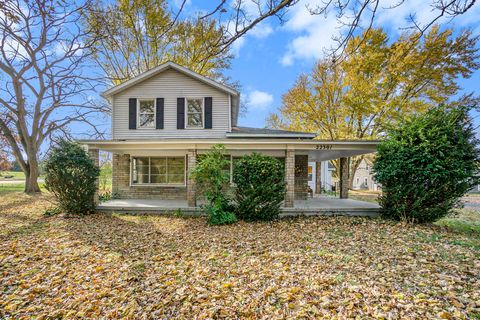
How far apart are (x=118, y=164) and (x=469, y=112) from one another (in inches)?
541

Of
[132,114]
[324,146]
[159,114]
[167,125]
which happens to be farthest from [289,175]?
[132,114]

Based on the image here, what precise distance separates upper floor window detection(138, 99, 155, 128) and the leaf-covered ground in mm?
5788

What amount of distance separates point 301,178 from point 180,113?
6631 millimetres

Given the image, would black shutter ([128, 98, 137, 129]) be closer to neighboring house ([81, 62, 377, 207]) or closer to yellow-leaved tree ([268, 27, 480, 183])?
neighboring house ([81, 62, 377, 207])

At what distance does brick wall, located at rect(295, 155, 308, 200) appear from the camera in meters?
11.3

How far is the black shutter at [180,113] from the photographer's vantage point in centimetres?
1109

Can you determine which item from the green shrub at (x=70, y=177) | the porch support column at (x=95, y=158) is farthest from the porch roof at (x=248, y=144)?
the green shrub at (x=70, y=177)

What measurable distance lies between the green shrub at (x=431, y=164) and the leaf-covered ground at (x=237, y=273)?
2.69 ft

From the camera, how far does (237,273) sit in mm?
3975

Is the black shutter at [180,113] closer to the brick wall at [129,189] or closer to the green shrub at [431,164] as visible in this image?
the brick wall at [129,189]

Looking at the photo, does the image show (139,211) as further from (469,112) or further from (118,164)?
(469,112)

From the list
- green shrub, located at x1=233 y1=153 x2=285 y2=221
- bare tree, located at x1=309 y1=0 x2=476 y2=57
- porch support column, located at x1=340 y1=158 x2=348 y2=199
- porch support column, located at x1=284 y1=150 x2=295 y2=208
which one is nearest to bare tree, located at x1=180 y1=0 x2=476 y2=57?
bare tree, located at x1=309 y1=0 x2=476 y2=57

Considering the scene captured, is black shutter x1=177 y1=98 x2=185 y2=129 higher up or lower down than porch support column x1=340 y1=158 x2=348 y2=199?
higher up

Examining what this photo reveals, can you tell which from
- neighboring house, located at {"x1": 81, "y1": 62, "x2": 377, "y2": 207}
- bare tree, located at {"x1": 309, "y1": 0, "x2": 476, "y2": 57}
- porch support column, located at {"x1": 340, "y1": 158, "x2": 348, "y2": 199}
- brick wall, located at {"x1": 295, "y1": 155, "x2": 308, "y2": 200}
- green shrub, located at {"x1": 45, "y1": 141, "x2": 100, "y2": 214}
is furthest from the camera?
porch support column, located at {"x1": 340, "y1": 158, "x2": 348, "y2": 199}
